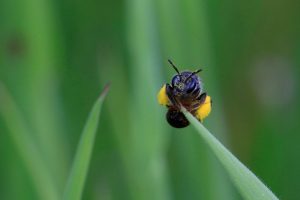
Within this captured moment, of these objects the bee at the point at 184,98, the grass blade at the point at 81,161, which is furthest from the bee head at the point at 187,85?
the grass blade at the point at 81,161

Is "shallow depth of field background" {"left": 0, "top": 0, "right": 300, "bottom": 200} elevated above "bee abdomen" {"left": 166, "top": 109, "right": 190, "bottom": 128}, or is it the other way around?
"bee abdomen" {"left": 166, "top": 109, "right": 190, "bottom": 128}

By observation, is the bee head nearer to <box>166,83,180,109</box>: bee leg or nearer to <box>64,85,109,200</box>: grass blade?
<box>166,83,180,109</box>: bee leg

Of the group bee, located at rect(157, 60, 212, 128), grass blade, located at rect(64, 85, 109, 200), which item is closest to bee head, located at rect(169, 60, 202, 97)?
bee, located at rect(157, 60, 212, 128)

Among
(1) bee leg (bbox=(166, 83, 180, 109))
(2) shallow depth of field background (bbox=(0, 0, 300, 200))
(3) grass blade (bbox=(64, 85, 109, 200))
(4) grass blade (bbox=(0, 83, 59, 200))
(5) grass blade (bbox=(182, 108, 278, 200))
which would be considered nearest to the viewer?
(5) grass blade (bbox=(182, 108, 278, 200))

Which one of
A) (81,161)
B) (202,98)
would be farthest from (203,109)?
(81,161)

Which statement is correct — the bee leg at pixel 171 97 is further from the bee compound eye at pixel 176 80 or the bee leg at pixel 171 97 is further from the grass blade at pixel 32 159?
the grass blade at pixel 32 159
